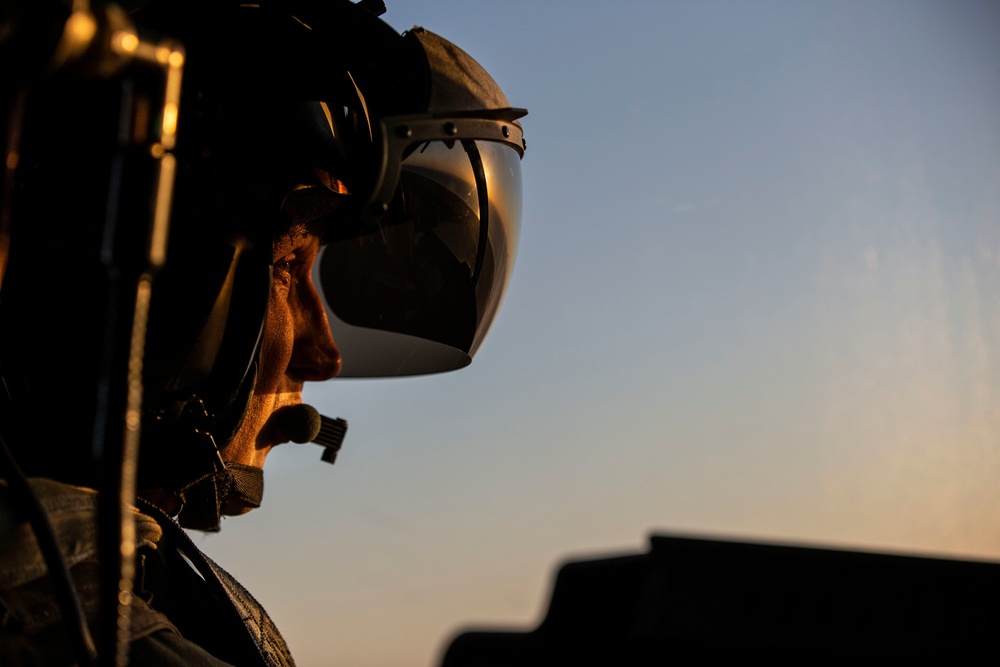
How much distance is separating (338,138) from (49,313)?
0.64 metres

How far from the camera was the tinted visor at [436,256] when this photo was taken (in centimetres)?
225

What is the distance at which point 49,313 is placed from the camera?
170cm

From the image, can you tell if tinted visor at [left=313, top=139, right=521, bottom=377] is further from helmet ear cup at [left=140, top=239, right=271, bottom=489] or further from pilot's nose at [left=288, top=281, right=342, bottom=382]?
helmet ear cup at [left=140, top=239, right=271, bottom=489]

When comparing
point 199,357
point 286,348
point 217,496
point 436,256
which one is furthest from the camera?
point 436,256

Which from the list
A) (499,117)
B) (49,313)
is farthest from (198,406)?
(499,117)

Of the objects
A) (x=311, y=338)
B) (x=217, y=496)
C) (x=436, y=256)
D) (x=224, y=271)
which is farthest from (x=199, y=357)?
(x=436, y=256)

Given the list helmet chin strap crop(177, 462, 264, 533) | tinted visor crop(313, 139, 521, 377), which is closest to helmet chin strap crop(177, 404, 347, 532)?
helmet chin strap crop(177, 462, 264, 533)

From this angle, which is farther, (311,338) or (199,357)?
(311,338)

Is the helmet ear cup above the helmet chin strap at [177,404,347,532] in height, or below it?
above

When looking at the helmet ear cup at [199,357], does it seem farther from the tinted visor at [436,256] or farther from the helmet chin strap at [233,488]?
the tinted visor at [436,256]

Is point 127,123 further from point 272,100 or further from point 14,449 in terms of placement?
point 272,100

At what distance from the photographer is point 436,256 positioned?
235cm

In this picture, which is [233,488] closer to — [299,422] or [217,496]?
[217,496]

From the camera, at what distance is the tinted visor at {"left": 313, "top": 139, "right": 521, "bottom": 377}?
225cm
